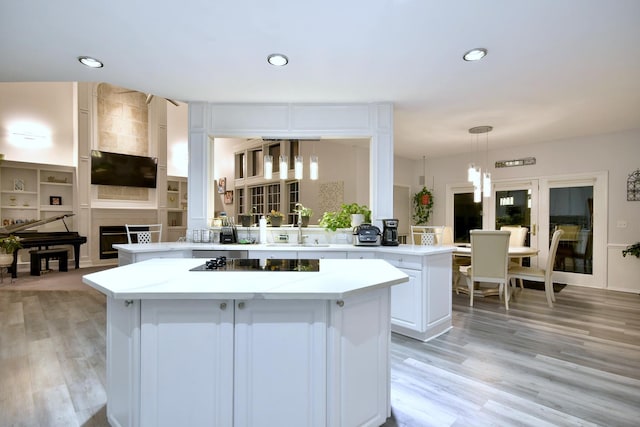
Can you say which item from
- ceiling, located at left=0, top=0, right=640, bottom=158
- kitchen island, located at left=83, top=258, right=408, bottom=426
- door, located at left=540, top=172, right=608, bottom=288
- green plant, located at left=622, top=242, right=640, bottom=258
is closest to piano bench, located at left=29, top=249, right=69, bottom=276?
ceiling, located at left=0, top=0, right=640, bottom=158

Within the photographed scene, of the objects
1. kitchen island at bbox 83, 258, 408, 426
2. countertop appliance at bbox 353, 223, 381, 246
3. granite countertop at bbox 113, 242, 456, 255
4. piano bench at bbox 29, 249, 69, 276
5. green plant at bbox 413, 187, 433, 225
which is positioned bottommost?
piano bench at bbox 29, 249, 69, 276

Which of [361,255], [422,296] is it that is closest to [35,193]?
[361,255]

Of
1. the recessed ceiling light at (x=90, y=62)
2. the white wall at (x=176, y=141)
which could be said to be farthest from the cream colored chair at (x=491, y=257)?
the white wall at (x=176, y=141)

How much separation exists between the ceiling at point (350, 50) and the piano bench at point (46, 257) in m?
4.08

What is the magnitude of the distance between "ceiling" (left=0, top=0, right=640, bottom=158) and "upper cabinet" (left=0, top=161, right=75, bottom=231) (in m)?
4.43

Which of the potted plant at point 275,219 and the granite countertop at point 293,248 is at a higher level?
the potted plant at point 275,219

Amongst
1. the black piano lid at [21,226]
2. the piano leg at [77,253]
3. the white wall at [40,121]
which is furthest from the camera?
the piano leg at [77,253]

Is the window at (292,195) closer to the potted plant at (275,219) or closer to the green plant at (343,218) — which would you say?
the potted plant at (275,219)

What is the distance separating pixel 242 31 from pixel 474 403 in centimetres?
306

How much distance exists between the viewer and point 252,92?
11.5 ft

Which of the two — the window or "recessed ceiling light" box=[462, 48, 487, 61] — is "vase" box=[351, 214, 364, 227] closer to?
"recessed ceiling light" box=[462, 48, 487, 61]

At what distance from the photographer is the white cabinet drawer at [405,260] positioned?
2.94 metres

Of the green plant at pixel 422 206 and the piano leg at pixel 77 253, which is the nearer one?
the piano leg at pixel 77 253

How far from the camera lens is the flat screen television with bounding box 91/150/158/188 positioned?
7004mm
